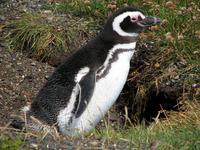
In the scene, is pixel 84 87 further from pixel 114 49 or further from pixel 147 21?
pixel 147 21

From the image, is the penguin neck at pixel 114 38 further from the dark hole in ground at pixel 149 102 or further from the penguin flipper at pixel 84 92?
the dark hole in ground at pixel 149 102

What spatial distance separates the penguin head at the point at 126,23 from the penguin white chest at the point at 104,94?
0.28m

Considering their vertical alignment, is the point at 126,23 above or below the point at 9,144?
below

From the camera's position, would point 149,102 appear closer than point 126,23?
No

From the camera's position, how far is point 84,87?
5.54 meters

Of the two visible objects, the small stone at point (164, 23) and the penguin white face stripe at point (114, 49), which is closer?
the penguin white face stripe at point (114, 49)

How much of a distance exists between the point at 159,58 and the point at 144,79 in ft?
0.80

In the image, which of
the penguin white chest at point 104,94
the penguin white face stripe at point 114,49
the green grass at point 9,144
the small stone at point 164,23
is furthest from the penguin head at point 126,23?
the green grass at point 9,144

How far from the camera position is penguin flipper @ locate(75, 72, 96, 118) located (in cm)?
551

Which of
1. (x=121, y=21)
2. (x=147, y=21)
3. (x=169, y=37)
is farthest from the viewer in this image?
(x=169, y=37)

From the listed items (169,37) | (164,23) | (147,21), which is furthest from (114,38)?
(164,23)

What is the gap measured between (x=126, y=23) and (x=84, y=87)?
820 millimetres

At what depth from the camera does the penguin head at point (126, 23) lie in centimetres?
600

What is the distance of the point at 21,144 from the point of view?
3902mm
